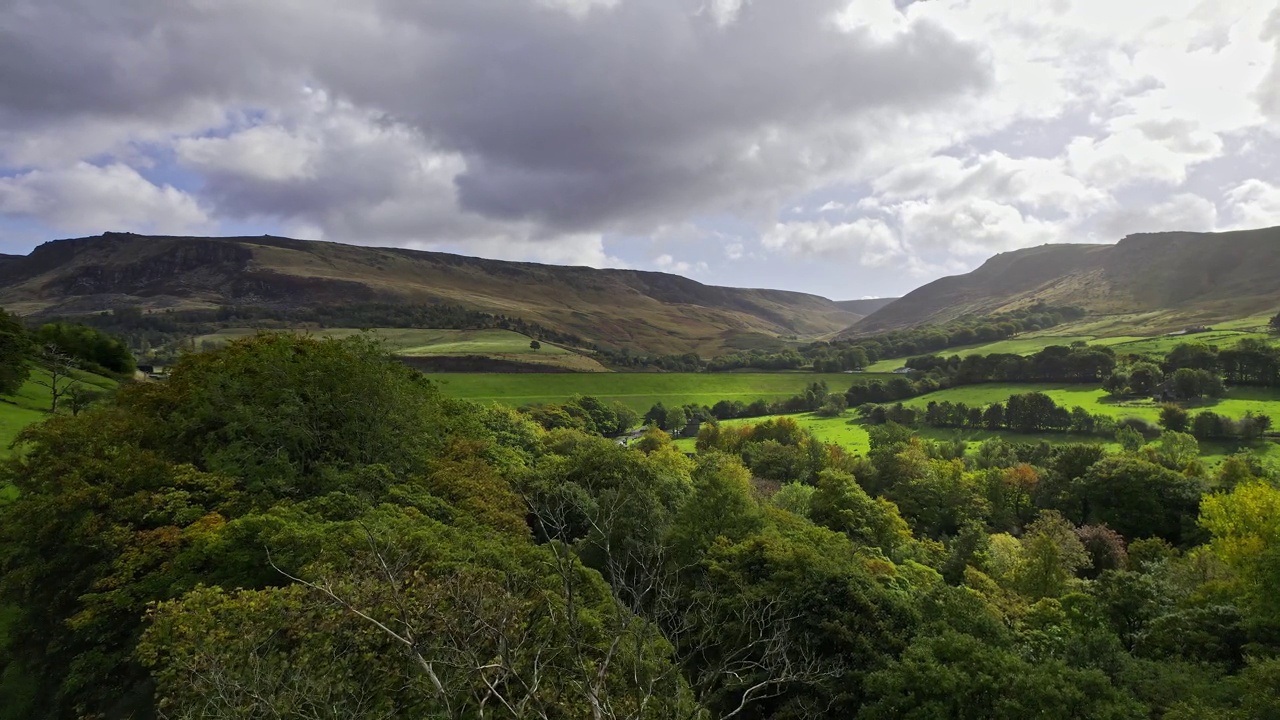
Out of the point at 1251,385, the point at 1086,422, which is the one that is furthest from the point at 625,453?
the point at 1251,385

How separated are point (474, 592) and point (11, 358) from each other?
203 ft

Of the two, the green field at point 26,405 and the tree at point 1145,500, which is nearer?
the green field at point 26,405

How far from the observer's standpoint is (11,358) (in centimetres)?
4772

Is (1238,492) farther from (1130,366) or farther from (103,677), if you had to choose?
(1130,366)

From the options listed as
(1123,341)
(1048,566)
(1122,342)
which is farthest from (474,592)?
(1123,341)

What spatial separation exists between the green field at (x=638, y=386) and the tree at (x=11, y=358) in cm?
6235

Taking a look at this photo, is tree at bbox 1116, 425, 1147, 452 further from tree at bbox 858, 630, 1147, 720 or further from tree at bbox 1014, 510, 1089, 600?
tree at bbox 858, 630, 1147, 720

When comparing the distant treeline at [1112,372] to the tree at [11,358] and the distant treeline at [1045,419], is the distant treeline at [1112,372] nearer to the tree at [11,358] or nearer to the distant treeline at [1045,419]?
the distant treeline at [1045,419]

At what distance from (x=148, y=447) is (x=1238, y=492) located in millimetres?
60447

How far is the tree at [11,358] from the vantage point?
4559 centimetres

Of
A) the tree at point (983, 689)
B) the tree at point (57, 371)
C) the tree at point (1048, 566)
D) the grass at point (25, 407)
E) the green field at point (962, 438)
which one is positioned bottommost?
the green field at point (962, 438)

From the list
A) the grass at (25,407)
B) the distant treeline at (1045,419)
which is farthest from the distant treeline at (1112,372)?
the grass at (25,407)

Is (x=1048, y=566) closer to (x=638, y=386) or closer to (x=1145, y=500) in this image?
(x=1145, y=500)

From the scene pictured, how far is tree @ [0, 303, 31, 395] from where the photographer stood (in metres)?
45.6
